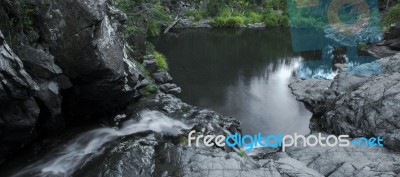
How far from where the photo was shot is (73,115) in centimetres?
1225

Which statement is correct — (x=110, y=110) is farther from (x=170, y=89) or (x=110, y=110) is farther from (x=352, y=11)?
(x=352, y=11)

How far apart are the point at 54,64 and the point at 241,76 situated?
14246 mm

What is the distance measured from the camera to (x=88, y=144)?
10.9 metres

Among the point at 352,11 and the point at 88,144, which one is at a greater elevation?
the point at 352,11

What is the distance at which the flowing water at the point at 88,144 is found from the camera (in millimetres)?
9422

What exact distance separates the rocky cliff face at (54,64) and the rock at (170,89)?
6157 mm

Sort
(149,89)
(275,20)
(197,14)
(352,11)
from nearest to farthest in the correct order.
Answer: (149,89) → (352,11) → (197,14) → (275,20)

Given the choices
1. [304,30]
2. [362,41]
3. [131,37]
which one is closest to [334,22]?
[304,30]

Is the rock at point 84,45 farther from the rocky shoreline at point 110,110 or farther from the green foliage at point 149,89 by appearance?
the green foliage at point 149,89

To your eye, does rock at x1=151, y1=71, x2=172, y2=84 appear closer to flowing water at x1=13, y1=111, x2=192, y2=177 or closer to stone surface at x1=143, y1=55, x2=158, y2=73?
stone surface at x1=143, y1=55, x2=158, y2=73

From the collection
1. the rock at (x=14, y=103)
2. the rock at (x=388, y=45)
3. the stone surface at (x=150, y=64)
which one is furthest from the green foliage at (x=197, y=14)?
the rock at (x=14, y=103)

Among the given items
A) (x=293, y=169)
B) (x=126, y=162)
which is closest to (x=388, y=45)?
(x=293, y=169)

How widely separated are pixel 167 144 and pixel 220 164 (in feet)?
7.40

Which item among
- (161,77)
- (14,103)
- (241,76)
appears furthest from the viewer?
(241,76)
